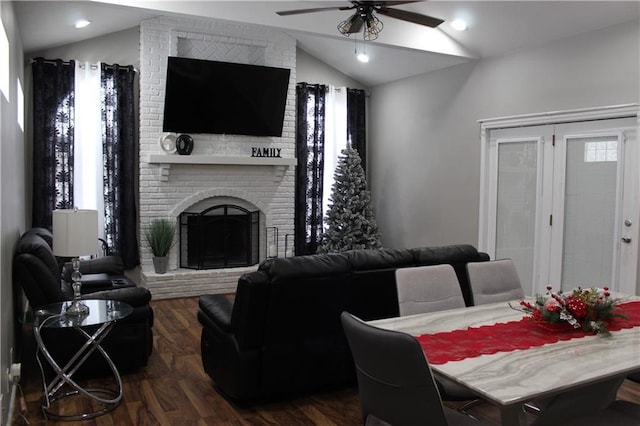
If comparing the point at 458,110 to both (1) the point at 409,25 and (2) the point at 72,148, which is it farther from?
(2) the point at 72,148

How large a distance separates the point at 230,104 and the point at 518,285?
4.60 m

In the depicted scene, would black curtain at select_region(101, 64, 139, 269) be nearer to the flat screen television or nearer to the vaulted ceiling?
the flat screen television

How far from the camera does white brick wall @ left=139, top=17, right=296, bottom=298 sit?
649cm

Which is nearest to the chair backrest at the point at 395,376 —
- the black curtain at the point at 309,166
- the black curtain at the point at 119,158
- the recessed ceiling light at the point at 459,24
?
the recessed ceiling light at the point at 459,24

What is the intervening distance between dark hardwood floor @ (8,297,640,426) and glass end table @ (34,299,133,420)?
75 millimetres

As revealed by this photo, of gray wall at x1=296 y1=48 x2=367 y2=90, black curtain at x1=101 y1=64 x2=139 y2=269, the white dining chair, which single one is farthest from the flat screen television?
the white dining chair

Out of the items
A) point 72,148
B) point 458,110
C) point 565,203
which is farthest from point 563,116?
point 72,148

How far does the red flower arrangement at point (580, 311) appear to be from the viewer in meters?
2.46

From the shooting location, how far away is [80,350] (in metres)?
3.36

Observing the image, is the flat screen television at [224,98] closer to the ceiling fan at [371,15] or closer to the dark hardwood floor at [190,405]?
the ceiling fan at [371,15]

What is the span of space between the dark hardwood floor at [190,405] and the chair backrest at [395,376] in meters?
1.28

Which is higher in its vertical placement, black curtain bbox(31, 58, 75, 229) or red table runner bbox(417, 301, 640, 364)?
black curtain bbox(31, 58, 75, 229)

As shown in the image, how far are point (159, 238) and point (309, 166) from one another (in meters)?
2.42

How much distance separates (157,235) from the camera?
650 centimetres
